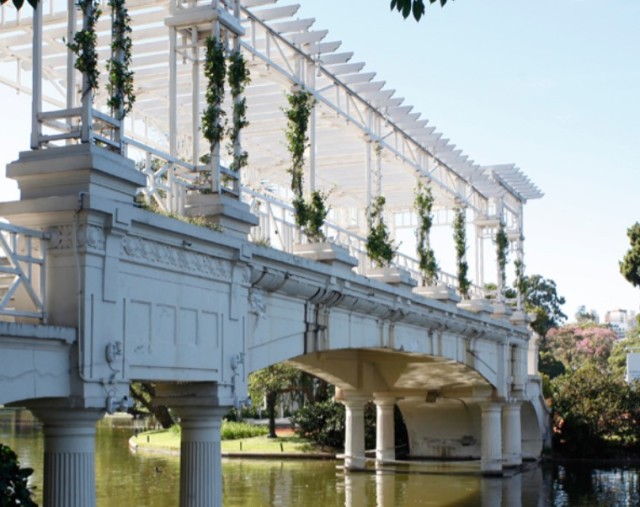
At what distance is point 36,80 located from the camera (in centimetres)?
1273

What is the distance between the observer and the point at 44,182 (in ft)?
41.0

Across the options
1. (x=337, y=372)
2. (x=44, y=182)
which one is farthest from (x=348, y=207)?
(x=44, y=182)

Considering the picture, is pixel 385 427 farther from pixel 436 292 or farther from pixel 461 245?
pixel 436 292

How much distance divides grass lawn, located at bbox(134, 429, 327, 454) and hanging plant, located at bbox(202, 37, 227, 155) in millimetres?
30702

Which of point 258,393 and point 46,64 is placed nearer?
point 46,64

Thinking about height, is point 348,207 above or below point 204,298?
above

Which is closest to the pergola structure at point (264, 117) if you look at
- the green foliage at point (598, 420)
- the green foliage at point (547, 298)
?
the green foliage at point (598, 420)

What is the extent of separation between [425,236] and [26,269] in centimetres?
1917

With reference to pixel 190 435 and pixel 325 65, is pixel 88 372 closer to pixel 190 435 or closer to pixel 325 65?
pixel 190 435

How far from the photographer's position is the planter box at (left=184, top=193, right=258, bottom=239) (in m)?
16.1

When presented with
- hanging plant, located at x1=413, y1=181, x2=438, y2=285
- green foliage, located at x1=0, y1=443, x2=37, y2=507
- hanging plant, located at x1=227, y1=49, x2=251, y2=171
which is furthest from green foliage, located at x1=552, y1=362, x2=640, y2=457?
green foliage, located at x1=0, y1=443, x2=37, y2=507

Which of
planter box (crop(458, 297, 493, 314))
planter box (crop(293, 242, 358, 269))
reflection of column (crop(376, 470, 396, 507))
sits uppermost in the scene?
planter box (crop(293, 242, 358, 269))

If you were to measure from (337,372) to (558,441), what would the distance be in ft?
59.9

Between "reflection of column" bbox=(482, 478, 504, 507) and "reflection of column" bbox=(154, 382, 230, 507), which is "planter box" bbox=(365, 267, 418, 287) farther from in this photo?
"reflection of column" bbox=(482, 478, 504, 507)
